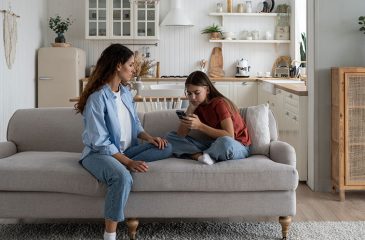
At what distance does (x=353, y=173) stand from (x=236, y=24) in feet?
14.5

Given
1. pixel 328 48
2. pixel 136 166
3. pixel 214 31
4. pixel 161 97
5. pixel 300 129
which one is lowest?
pixel 136 166

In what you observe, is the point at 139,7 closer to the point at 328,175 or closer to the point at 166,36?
the point at 166,36

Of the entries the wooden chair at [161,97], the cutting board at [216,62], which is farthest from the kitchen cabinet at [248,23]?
the wooden chair at [161,97]

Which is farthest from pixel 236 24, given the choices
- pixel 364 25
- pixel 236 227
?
pixel 236 227

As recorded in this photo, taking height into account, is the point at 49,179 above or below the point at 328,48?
below

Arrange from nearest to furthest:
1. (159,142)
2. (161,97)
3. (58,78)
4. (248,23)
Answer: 1. (159,142)
2. (161,97)
3. (58,78)
4. (248,23)

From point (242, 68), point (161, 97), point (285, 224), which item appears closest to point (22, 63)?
point (161, 97)

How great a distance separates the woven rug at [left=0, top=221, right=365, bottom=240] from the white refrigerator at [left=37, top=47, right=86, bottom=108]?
404cm

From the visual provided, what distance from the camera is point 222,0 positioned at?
878 centimetres

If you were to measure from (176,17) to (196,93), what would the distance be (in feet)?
15.4

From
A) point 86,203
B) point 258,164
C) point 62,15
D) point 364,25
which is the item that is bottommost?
point 86,203

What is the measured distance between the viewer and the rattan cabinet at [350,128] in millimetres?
4766

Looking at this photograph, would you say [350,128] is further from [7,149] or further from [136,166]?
[7,149]

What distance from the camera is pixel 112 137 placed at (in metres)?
3.55
